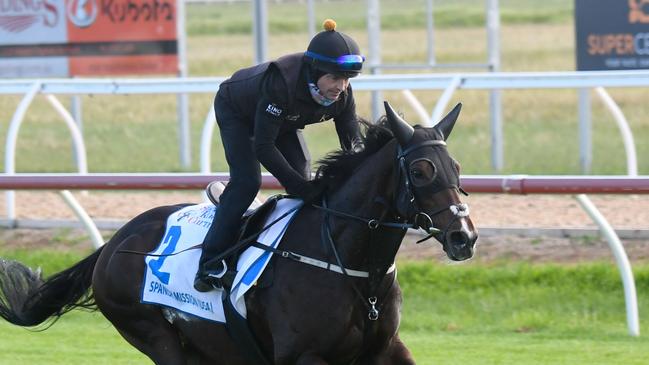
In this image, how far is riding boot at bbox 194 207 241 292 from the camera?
519cm

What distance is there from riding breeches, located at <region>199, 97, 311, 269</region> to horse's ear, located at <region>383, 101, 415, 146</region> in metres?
0.75

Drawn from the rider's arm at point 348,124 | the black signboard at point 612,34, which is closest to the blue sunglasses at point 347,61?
the rider's arm at point 348,124

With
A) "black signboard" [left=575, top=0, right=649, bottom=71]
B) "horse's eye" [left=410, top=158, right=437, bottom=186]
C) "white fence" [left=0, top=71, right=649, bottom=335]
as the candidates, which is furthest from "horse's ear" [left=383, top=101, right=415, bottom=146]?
"black signboard" [left=575, top=0, right=649, bottom=71]

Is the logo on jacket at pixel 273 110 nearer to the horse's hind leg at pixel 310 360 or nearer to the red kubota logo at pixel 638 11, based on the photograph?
the horse's hind leg at pixel 310 360

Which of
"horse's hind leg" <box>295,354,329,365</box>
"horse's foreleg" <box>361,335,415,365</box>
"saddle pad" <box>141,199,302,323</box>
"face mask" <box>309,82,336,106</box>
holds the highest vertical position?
"face mask" <box>309,82,336,106</box>

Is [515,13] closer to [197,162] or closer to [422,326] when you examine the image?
[197,162]

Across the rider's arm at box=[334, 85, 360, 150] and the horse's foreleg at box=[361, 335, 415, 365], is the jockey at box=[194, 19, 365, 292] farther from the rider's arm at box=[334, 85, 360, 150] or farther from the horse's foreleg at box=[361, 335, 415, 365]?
the horse's foreleg at box=[361, 335, 415, 365]

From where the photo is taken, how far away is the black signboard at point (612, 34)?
422 inches

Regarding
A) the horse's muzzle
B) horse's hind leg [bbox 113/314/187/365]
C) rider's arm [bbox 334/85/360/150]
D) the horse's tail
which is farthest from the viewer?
the horse's tail

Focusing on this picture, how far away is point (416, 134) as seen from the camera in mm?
4688

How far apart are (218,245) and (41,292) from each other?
1.31 metres

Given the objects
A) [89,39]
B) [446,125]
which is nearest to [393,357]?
[446,125]

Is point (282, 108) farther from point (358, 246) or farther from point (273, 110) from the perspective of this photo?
point (358, 246)

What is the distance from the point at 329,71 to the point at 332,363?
43.9 inches
